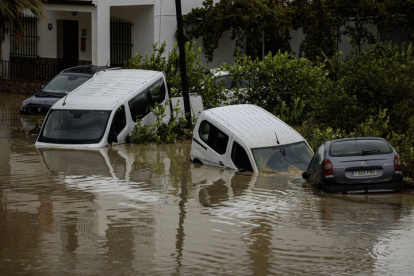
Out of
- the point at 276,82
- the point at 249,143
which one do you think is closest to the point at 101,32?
the point at 276,82

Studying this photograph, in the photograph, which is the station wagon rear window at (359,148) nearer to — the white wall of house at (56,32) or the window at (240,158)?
the window at (240,158)

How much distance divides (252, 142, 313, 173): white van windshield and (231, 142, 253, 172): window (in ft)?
0.76

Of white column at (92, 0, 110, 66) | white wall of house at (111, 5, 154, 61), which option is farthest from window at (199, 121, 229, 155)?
white wall of house at (111, 5, 154, 61)

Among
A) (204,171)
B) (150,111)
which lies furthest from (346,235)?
(150,111)

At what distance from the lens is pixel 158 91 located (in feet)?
81.7

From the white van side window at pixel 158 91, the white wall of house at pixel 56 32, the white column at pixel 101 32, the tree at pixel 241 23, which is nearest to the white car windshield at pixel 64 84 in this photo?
the white column at pixel 101 32

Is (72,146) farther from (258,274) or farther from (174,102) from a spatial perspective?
(258,274)

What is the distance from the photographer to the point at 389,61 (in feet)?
74.6

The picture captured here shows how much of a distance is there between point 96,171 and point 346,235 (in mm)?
7289

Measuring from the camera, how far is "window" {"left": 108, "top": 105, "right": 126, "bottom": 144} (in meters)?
22.4

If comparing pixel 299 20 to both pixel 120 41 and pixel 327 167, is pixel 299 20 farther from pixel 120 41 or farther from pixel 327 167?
pixel 327 167

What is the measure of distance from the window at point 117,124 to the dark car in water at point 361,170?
7.32 meters

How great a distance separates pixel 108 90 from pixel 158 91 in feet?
5.99

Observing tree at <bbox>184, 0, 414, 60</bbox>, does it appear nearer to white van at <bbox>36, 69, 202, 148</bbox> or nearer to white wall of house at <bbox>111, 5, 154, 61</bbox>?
white wall of house at <bbox>111, 5, 154, 61</bbox>
